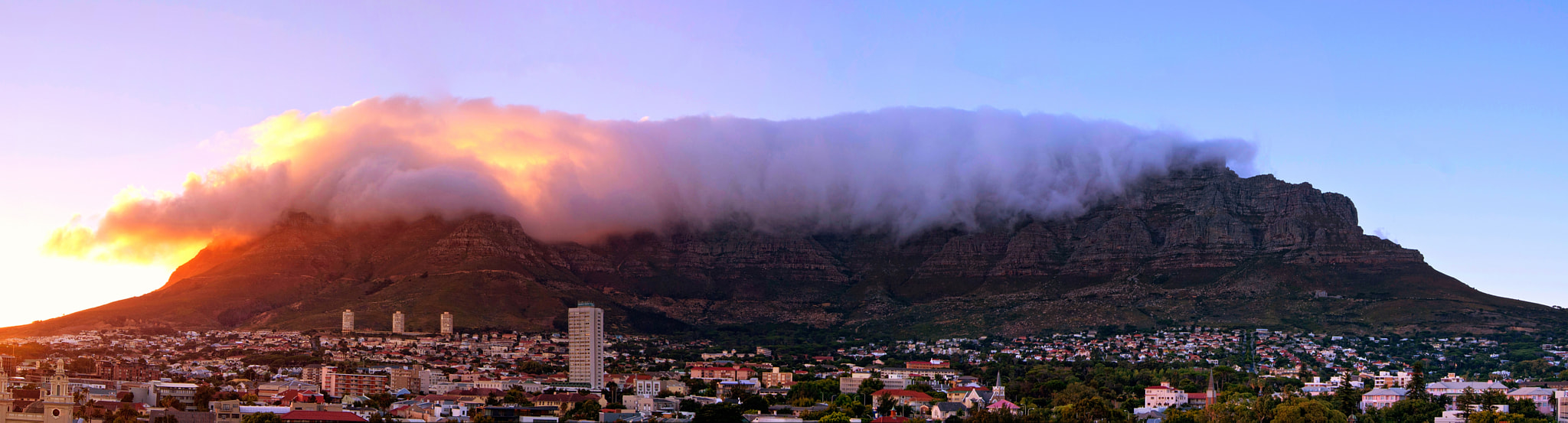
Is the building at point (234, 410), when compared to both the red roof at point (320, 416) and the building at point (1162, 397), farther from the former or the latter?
the building at point (1162, 397)

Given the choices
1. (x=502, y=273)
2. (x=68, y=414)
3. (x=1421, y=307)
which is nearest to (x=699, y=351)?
(x=502, y=273)

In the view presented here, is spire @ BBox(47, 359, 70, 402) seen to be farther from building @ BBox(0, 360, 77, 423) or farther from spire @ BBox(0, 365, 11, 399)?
spire @ BBox(0, 365, 11, 399)

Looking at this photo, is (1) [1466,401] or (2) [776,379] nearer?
(1) [1466,401]

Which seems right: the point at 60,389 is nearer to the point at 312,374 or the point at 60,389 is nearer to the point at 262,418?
the point at 262,418

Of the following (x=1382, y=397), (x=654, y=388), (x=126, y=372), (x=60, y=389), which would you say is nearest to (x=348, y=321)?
(x=126, y=372)

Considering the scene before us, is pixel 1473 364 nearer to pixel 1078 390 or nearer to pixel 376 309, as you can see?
pixel 1078 390

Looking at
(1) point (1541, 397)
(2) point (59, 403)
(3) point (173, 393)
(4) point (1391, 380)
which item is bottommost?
(1) point (1541, 397)

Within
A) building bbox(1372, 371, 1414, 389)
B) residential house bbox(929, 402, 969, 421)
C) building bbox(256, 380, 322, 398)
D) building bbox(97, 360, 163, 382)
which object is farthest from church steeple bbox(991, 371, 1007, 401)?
building bbox(97, 360, 163, 382)
